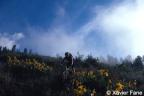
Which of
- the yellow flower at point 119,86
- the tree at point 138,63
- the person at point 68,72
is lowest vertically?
the yellow flower at point 119,86

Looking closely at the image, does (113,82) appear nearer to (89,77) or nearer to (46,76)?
(89,77)

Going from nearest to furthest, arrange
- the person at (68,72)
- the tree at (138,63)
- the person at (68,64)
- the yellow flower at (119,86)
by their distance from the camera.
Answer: the yellow flower at (119,86), the person at (68,72), the person at (68,64), the tree at (138,63)

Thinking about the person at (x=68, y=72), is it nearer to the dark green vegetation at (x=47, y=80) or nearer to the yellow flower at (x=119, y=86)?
the dark green vegetation at (x=47, y=80)

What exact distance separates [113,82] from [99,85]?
1.35 meters

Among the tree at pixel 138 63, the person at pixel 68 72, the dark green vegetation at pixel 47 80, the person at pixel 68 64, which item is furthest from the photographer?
the tree at pixel 138 63

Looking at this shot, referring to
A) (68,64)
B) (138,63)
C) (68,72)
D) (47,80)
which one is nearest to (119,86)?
(68,72)

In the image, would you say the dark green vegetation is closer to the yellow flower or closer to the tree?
the yellow flower

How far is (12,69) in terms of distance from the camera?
26281 mm

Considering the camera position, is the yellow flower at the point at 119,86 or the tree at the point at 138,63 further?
the tree at the point at 138,63

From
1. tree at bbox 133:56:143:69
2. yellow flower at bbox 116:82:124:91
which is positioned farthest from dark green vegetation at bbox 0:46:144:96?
tree at bbox 133:56:143:69

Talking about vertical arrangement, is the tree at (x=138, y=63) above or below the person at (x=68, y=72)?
above

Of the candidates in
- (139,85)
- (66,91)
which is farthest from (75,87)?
(139,85)

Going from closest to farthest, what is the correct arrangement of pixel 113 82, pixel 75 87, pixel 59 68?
pixel 75 87
pixel 113 82
pixel 59 68

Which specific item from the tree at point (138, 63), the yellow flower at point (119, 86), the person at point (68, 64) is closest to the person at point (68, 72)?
the person at point (68, 64)
